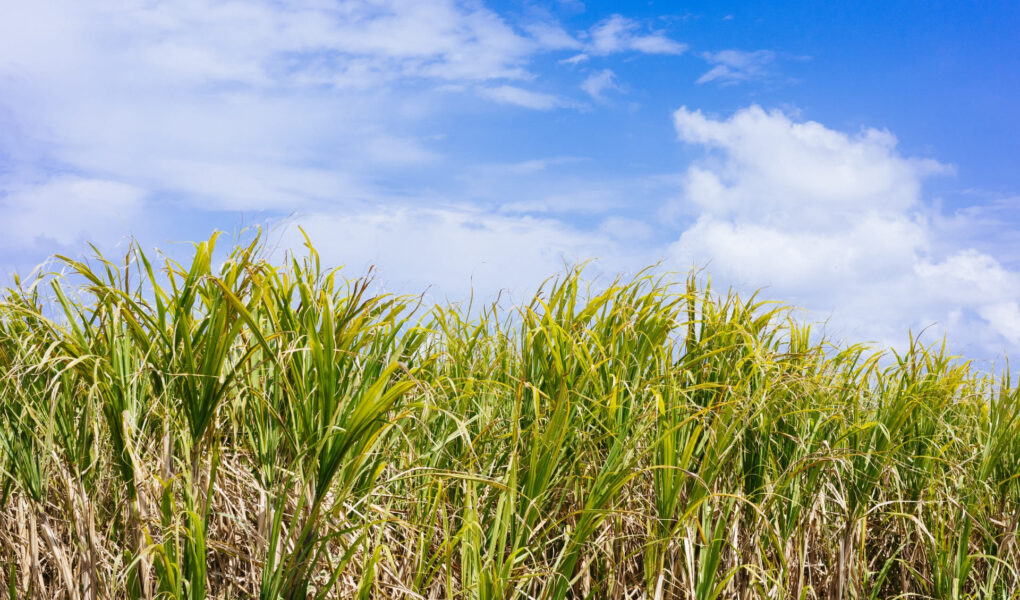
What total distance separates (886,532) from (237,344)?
2982mm

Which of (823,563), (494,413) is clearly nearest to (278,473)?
(494,413)

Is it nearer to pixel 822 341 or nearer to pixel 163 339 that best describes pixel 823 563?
pixel 822 341

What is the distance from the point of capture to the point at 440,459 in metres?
2.85

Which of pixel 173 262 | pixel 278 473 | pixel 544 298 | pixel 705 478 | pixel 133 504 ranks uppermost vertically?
pixel 544 298

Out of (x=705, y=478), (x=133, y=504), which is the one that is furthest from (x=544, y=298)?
(x=133, y=504)

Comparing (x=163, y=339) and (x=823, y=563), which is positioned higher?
(x=163, y=339)

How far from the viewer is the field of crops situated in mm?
2293

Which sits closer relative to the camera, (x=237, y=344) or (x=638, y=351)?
(x=237, y=344)

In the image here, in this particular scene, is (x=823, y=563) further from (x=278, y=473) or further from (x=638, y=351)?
(x=278, y=473)

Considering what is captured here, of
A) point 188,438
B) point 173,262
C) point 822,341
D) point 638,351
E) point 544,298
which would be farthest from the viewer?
point 822,341

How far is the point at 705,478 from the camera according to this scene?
8.91ft

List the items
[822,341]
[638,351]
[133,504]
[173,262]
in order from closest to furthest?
1. [133,504]
2. [173,262]
3. [638,351]
4. [822,341]

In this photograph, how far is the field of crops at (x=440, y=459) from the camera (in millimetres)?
2293

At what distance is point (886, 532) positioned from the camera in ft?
11.5
